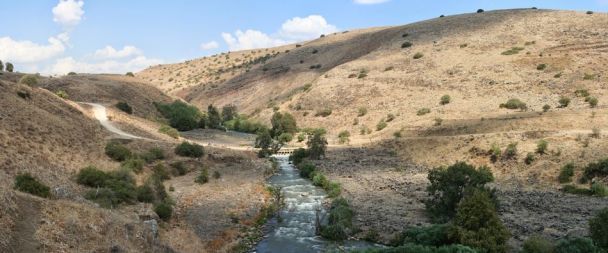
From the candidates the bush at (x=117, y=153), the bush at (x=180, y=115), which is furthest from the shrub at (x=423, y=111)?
A: the bush at (x=117, y=153)

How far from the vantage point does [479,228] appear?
22.2 meters

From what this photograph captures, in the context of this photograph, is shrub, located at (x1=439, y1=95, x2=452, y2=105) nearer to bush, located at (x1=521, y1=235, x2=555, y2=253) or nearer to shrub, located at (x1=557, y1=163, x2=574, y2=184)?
shrub, located at (x1=557, y1=163, x2=574, y2=184)

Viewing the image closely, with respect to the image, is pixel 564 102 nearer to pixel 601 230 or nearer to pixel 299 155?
pixel 299 155

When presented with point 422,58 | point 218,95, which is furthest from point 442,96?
point 218,95

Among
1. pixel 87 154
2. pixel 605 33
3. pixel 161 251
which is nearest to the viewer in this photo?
pixel 161 251

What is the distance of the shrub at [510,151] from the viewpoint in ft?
136

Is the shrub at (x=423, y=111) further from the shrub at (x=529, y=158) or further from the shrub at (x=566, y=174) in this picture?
the shrub at (x=566, y=174)

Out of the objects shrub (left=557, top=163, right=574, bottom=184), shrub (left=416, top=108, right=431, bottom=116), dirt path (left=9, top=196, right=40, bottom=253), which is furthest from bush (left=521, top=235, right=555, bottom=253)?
shrub (left=416, top=108, right=431, bottom=116)

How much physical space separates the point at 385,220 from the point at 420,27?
8767 centimetres

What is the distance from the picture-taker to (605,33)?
270 feet

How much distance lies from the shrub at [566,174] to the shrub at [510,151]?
559cm

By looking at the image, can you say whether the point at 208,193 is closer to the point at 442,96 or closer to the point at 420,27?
the point at 442,96

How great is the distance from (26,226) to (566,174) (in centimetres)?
3393

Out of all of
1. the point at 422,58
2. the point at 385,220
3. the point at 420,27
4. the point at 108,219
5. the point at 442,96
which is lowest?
the point at 385,220
